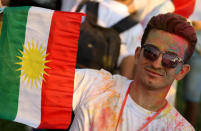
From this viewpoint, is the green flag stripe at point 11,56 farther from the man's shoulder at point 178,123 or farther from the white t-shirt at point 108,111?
the man's shoulder at point 178,123

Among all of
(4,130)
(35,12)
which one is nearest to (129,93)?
(35,12)

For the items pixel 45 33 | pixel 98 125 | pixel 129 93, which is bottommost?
pixel 98 125

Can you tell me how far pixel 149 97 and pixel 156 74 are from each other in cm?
19

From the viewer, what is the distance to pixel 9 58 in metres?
2.15

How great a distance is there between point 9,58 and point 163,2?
2119 millimetres

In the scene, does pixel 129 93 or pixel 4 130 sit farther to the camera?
pixel 4 130

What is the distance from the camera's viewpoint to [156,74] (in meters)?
2.06

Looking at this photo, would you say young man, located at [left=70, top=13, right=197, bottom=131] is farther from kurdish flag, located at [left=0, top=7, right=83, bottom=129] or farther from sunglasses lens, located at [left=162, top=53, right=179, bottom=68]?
kurdish flag, located at [left=0, top=7, right=83, bottom=129]

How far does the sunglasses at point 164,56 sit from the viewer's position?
2.04m

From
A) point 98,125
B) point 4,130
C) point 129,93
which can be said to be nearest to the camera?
point 98,125

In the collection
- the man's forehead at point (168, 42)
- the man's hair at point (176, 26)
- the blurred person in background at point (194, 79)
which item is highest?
the man's hair at point (176, 26)

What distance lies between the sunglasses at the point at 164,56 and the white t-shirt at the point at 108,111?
0.30 metres

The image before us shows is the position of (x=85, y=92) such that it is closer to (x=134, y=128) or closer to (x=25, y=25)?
(x=134, y=128)

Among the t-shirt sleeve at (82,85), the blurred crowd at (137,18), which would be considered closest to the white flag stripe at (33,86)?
the t-shirt sleeve at (82,85)
